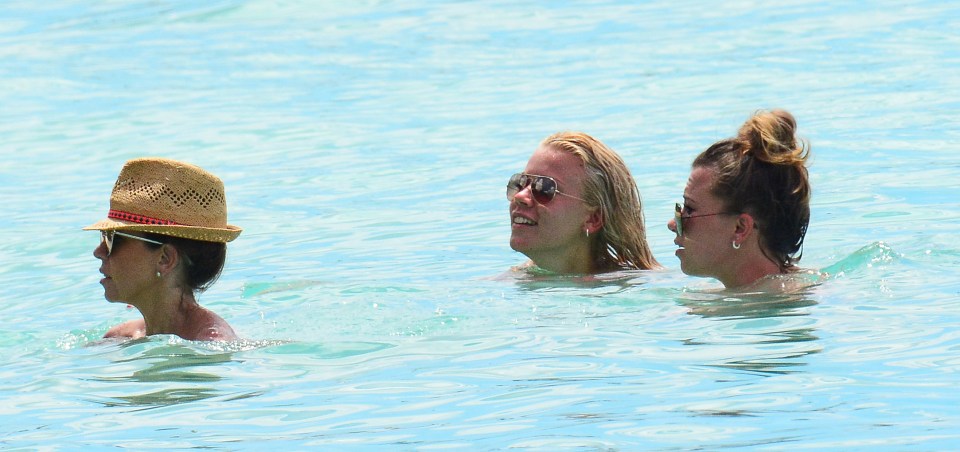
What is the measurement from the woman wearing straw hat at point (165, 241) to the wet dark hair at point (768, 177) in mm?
2087

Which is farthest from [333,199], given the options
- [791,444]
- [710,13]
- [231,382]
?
[710,13]

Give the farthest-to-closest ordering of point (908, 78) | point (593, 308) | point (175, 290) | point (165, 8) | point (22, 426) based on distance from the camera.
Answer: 1. point (165, 8)
2. point (908, 78)
3. point (593, 308)
4. point (175, 290)
5. point (22, 426)

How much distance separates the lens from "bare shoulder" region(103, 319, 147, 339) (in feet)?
20.1

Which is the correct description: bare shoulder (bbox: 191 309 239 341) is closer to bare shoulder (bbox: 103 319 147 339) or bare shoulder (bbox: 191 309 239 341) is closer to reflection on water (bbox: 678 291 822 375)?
bare shoulder (bbox: 103 319 147 339)

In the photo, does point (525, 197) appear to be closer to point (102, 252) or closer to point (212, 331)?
point (212, 331)

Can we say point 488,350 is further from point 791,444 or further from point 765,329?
point 791,444

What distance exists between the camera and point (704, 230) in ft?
21.2

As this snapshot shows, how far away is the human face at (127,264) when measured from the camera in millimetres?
5715

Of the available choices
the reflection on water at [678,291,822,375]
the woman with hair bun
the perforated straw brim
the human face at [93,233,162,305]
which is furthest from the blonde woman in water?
the human face at [93,233,162,305]

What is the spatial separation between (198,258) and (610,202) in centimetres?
245

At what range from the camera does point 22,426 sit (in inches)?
198

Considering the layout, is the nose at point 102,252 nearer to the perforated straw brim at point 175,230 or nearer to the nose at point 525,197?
the perforated straw brim at point 175,230

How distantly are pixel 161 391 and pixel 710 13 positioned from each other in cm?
1252

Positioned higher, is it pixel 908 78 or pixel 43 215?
pixel 908 78
